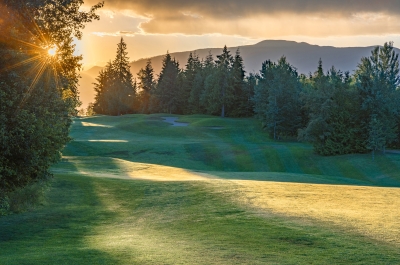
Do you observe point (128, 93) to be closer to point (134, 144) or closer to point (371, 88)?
point (134, 144)

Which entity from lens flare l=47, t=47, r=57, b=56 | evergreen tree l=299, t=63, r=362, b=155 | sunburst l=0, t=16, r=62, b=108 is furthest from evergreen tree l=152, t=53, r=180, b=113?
sunburst l=0, t=16, r=62, b=108

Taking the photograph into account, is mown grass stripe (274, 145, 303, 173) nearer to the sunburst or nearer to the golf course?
the golf course

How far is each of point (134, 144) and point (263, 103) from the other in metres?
31.8

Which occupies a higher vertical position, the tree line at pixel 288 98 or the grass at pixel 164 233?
the tree line at pixel 288 98

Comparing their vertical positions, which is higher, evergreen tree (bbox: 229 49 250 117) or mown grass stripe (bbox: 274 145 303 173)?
evergreen tree (bbox: 229 49 250 117)

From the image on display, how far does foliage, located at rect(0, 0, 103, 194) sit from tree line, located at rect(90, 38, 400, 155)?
42321 millimetres

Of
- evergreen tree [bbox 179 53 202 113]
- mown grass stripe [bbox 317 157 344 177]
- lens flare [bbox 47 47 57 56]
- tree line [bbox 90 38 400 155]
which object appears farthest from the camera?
evergreen tree [bbox 179 53 202 113]

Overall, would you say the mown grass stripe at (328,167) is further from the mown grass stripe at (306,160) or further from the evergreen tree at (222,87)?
the evergreen tree at (222,87)

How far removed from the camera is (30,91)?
53.3 feet

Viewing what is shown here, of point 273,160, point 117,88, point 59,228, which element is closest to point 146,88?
point 117,88

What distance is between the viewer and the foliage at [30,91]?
15383 millimetres

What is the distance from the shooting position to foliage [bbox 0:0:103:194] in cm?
1538

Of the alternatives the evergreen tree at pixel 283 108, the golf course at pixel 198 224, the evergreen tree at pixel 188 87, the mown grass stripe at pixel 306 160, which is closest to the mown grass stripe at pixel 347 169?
the mown grass stripe at pixel 306 160

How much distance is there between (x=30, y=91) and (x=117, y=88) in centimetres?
10524
